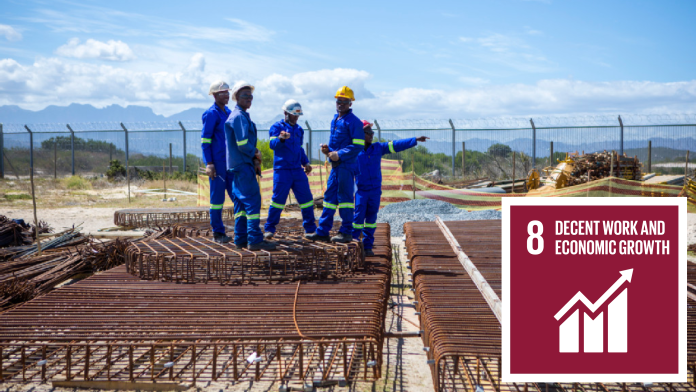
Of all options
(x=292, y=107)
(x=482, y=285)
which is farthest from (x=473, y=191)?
(x=482, y=285)

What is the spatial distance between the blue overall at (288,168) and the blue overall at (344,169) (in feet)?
0.97

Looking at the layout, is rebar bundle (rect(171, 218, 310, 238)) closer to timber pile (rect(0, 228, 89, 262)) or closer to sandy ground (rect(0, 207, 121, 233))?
timber pile (rect(0, 228, 89, 262))

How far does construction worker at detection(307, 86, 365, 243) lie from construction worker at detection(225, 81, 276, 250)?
2.62 ft

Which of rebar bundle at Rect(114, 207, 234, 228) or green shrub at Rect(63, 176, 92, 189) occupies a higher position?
green shrub at Rect(63, 176, 92, 189)

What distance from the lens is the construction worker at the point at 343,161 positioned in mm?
5836

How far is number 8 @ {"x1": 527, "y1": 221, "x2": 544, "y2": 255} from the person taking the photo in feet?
9.87

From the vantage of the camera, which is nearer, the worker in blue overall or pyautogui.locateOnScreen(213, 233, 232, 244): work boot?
the worker in blue overall

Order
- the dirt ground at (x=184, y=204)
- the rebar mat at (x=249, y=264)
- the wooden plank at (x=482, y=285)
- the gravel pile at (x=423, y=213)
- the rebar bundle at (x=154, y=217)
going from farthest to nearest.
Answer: the gravel pile at (x=423, y=213), the rebar bundle at (x=154, y=217), the rebar mat at (x=249, y=264), the wooden plank at (x=482, y=285), the dirt ground at (x=184, y=204)

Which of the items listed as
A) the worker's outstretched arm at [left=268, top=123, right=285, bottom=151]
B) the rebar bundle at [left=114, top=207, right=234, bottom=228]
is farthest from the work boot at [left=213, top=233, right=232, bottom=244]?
the rebar bundle at [left=114, top=207, right=234, bottom=228]

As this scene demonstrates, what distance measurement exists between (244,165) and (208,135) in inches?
36.0

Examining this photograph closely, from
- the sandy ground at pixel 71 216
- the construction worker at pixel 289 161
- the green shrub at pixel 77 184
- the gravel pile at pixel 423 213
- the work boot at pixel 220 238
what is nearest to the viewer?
the construction worker at pixel 289 161

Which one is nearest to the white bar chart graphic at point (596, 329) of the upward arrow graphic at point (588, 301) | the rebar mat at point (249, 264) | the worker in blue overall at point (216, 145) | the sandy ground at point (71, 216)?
the upward arrow graphic at point (588, 301)

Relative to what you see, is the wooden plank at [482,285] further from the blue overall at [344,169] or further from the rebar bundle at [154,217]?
the rebar bundle at [154,217]

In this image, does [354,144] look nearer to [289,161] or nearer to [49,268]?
[289,161]
